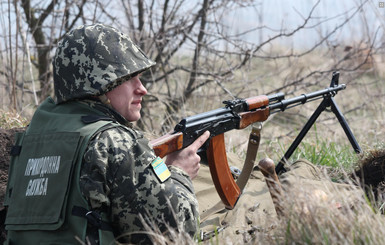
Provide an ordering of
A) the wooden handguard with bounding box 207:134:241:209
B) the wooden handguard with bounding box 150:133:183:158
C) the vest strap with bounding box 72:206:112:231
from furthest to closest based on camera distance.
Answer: the wooden handguard with bounding box 207:134:241:209, the wooden handguard with bounding box 150:133:183:158, the vest strap with bounding box 72:206:112:231

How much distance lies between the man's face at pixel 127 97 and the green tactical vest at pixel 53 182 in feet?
0.40

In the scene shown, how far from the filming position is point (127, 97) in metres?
2.68

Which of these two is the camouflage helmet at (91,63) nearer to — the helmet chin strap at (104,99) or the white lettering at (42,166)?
the helmet chin strap at (104,99)

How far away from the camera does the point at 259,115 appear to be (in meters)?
4.14

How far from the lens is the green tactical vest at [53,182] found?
2.38 meters

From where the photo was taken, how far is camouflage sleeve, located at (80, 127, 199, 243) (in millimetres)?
2357

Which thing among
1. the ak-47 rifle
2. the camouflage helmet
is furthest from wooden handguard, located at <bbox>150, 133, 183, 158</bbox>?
the camouflage helmet

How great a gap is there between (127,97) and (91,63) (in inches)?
10.3

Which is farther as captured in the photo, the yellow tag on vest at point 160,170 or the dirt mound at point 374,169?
the dirt mound at point 374,169

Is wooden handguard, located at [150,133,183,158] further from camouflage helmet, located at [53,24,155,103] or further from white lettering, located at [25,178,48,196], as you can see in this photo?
white lettering, located at [25,178,48,196]

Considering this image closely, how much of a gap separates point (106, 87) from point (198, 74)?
14.9ft

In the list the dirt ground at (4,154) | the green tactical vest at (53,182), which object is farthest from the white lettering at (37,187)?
the dirt ground at (4,154)

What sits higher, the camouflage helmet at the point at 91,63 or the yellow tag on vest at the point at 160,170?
the camouflage helmet at the point at 91,63

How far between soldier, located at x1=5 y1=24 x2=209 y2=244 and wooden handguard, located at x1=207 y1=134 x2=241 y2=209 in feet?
2.70
